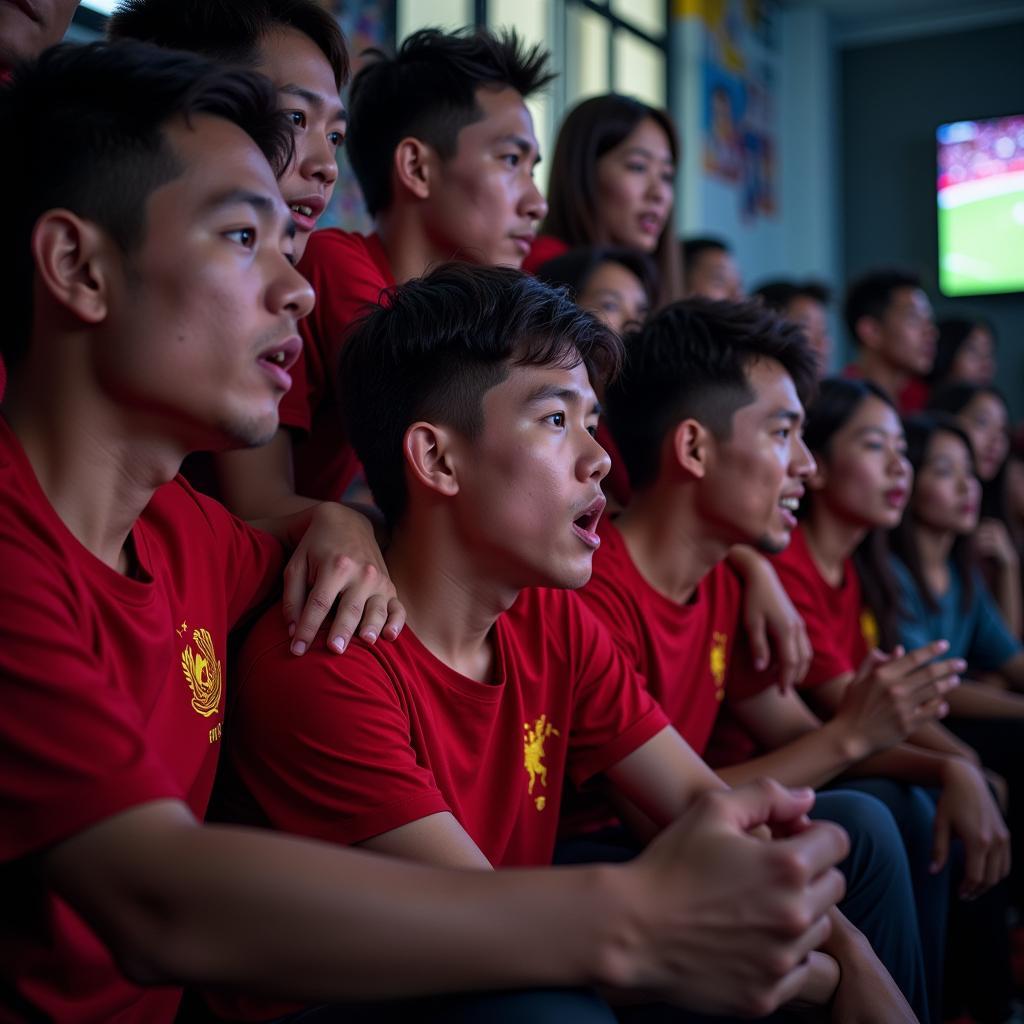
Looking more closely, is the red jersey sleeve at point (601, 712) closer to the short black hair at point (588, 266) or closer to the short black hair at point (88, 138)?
the short black hair at point (88, 138)

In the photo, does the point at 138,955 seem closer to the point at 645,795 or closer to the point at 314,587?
the point at 314,587

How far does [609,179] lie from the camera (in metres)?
2.62

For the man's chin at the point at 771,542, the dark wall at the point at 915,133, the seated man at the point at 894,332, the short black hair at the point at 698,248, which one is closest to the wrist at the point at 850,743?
the man's chin at the point at 771,542

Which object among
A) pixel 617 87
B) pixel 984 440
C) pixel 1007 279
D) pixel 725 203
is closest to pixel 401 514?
pixel 984 440

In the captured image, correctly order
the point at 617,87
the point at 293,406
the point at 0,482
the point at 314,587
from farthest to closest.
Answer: the point at 617,87 < the point at 293,406 < the point at 314,587 < the point at 0,482

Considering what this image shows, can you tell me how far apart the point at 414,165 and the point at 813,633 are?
1.11 meters

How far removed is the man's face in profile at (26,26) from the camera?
1245mm

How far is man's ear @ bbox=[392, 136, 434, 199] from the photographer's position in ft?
6.11

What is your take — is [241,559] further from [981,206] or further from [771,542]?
[981,206]

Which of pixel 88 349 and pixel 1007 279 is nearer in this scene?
pixel 88 349

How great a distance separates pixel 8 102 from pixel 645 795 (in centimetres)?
100

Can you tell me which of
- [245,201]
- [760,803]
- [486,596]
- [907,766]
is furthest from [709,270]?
[760,803]

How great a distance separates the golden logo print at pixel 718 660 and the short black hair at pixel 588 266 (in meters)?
0.69

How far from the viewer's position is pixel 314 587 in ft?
3.73
